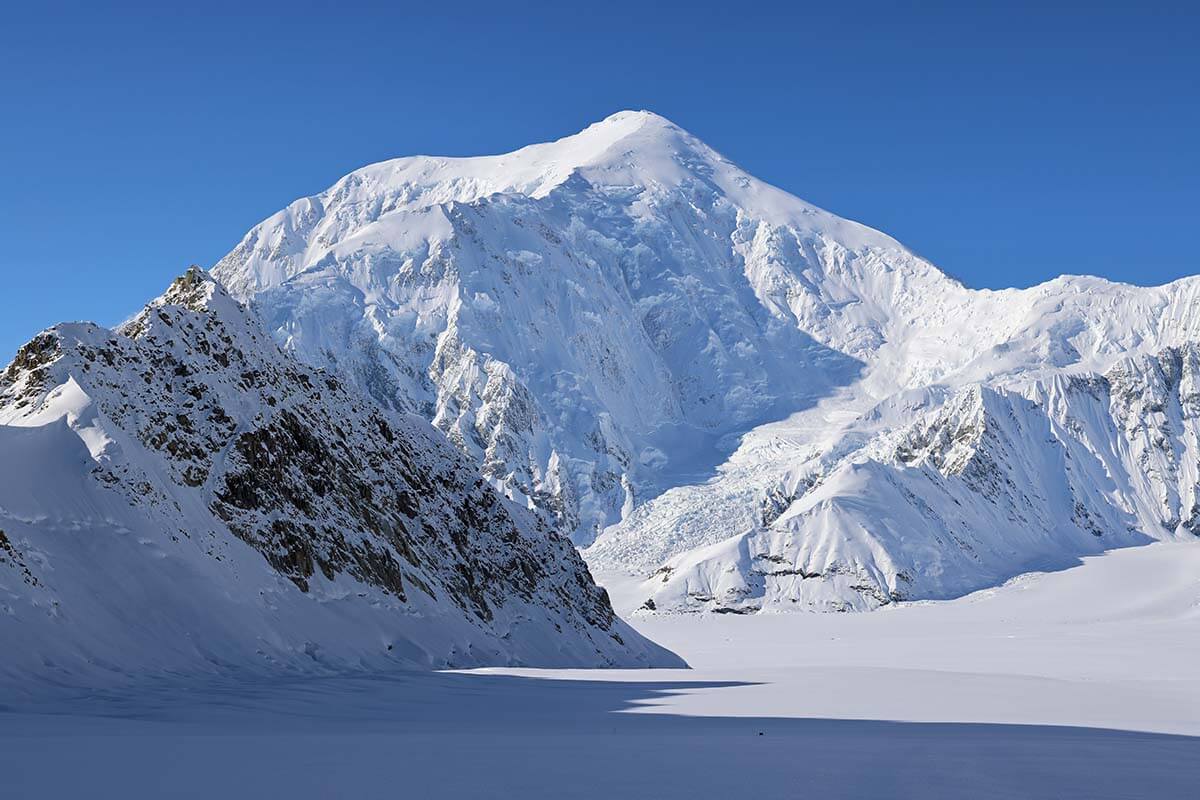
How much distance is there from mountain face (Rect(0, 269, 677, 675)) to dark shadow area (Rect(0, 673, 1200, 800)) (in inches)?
313

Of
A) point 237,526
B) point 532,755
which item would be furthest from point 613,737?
point 237,526

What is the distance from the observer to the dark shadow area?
17.3 meters

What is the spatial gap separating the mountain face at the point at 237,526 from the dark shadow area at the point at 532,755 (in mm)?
7959

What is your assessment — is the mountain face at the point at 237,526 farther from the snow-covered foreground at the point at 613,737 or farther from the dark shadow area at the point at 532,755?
the dark shadow area at the point at 532,755

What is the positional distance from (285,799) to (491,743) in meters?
7.66

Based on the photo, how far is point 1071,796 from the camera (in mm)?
17641

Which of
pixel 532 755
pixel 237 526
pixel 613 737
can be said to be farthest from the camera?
pixel 237 526

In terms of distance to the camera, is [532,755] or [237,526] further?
[237,526]

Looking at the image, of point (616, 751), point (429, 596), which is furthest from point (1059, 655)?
point (616, 751)

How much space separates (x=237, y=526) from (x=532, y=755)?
112 ft

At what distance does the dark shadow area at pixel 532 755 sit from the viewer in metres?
17.3

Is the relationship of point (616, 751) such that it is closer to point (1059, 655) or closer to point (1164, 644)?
point (1059, 655)

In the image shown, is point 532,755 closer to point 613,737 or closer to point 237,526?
point 613,737

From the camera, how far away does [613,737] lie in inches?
985
